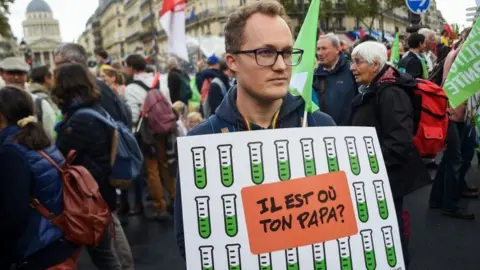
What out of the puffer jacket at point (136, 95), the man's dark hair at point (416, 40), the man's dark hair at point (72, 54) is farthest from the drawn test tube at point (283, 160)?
the man's dark hair at point (416, 40)

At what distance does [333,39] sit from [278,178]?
3.30m

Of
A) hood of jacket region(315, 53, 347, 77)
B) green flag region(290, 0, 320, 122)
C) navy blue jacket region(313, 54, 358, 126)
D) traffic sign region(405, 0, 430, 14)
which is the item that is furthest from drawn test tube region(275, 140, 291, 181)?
traffic sign region(405, 0, 430, 14)

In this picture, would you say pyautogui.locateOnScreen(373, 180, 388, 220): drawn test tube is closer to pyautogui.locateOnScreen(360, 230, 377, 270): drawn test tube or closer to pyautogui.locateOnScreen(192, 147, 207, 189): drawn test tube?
pyautogui.locateOnScreen(360, 230, 377, 270): drawn test tube

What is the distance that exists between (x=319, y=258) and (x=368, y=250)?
159 millimetres

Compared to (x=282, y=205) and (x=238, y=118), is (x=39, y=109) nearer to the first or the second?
(x=238, y=118)

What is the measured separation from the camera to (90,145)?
342 cm

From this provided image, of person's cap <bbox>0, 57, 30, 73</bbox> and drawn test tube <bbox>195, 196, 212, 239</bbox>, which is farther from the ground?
person's cap <bbox>0, 57, 30, 73</bbox>

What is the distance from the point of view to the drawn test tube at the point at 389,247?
1528 millimetres

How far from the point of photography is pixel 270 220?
1.48m

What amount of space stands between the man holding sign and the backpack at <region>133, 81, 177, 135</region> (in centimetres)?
395

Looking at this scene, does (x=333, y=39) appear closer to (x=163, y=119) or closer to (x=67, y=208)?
(x=163, y=119)

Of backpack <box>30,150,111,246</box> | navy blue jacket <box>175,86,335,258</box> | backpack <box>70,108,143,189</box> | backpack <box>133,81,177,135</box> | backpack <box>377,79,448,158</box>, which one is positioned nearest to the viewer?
navy blue jacket <box>175,86,335,258</box>

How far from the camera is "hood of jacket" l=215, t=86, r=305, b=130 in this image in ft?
5.89

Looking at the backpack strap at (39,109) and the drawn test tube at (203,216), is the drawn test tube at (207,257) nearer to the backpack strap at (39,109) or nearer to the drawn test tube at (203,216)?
the drawn test tube at (203,216)
